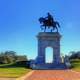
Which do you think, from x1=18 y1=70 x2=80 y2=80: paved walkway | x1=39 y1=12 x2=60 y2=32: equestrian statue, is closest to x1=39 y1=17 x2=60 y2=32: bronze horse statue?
x1=39 y1=12 x2=60 y2=32: equestrian statue

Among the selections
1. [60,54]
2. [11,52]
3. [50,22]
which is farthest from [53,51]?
[11,52]

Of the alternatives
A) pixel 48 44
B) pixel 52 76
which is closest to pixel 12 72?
pixel 52 76

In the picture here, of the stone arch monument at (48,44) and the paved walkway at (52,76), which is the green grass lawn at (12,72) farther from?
the stone arch monument at (48,44)

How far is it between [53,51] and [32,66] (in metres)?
9.59

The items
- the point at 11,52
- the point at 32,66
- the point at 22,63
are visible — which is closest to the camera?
the point at 32,66

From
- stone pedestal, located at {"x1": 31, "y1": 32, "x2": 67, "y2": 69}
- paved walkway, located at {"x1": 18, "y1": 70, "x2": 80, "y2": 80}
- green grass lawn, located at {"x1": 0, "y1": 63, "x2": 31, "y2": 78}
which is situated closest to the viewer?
paved walkway, located at {"x1": 18, "y1": 70, "x2": 80, "y2": 80}

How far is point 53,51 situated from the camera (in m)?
68.1

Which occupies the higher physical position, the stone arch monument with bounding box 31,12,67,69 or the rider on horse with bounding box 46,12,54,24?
the rider on horse with bounding box 46,12,54,24

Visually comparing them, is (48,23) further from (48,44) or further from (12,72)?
(12,72)

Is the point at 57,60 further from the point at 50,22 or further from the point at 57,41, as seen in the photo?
the point at 50,22

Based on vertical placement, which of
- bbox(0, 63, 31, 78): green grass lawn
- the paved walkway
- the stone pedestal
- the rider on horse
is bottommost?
the paved walkway

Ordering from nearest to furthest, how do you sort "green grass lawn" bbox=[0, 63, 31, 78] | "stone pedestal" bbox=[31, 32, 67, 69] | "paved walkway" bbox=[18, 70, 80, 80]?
1. "paved walkway" bbox=[18, 70, 80, 80]
2. "green grass lawn" bbox=[0, 63, 31, 78]
3. "stone pedestal" bbox=[31, 32, 67, 69]

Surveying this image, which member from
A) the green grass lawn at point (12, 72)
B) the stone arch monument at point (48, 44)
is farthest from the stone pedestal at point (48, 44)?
the green grass lawn at point (12, 72)

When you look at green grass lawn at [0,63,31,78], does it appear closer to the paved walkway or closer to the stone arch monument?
the paved walkway
